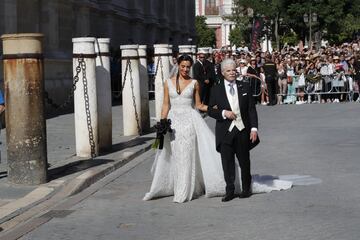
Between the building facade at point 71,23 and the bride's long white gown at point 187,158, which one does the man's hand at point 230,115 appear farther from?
the building facade at point 71,23

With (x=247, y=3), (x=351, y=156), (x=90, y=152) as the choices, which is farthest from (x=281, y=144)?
(x=247, y=3)

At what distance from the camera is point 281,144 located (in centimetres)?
1582

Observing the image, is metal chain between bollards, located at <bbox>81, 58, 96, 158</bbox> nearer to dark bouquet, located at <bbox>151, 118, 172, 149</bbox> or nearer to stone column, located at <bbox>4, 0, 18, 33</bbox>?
dark bouquet, located at <bbox>151, 118, 172, 149</bbox>

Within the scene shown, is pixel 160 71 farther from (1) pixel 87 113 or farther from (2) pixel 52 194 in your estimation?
(2) pixel 52 194

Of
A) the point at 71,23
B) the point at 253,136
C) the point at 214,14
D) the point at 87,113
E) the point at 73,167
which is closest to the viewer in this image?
the point at 253,136

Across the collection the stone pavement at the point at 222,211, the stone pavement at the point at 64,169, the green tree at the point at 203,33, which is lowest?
the stone pavement at the point at 222,211

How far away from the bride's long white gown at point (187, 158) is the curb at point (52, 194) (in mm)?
1217

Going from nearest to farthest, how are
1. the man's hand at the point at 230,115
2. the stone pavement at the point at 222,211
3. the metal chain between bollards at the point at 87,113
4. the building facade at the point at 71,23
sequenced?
the stone pavement at the point at 222,211 → the man's hand at the point at 230,115 → the metal chain between bollards at the point at 87,113 → the building facade at the point at 71,23

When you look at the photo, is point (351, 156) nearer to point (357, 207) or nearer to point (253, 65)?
point (357, 207)

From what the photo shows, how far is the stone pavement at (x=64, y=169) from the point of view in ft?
31.7

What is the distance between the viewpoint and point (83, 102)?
13.6 metres

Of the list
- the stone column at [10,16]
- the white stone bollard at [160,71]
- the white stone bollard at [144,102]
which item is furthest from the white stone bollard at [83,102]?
the stone column at [10,16]

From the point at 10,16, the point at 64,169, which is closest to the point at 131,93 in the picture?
the point at 64,169

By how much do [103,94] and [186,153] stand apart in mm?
5647
